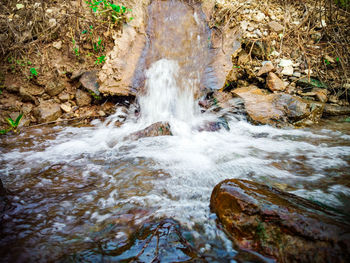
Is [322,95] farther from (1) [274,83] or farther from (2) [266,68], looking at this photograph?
(2) [266,68]

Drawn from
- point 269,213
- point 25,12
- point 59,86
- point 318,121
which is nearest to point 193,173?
point 269,213

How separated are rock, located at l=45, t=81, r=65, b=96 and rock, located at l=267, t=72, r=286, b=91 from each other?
4822 mm

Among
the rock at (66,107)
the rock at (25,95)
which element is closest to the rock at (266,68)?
the rock at (66,107)

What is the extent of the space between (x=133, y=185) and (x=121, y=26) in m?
4.19

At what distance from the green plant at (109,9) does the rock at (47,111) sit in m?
2.52

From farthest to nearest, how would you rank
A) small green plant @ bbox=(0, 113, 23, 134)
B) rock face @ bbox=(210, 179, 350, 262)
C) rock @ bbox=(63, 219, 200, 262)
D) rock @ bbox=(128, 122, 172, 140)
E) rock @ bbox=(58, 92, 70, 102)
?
rock @ bbox=(58, 92, 70, 102) < small green plant @ bbox=(0, 113, 23, 134) < rock @ bbox=(128, 122, 172, 140) < rock @ bbox=(63, 219, 200, 262) < rock face @ bbox=(210, 179, 350, 262)

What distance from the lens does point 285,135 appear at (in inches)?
130

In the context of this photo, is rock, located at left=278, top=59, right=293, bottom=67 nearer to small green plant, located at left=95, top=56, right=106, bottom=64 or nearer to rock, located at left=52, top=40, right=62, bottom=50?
small green plant, located at left=95, top=56, right=106, bottom=64

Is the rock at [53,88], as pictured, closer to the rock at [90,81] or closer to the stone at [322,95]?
the rock at [90,81]

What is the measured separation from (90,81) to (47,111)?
1143 mm

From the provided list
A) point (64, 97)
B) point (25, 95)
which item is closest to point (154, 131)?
point (64, 97)

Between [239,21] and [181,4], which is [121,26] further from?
[239,21]

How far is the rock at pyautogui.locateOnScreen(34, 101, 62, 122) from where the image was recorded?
13.4 ft

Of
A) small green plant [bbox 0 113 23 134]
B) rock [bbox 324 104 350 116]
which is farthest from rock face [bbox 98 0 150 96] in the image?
rock [bbox 324 104 350 116]
